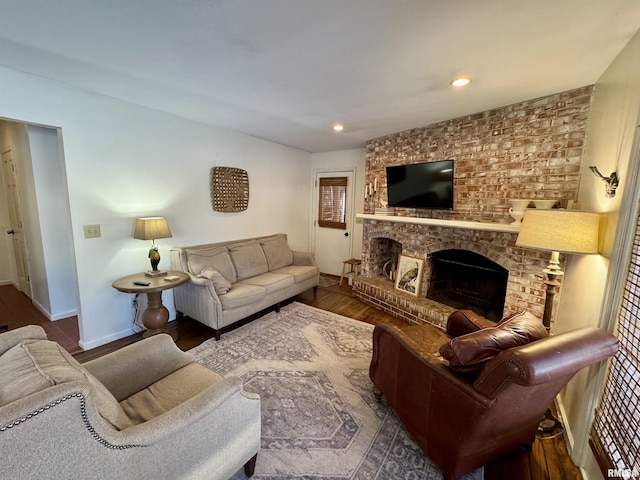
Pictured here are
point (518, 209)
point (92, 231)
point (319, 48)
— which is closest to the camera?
point (319, 48)

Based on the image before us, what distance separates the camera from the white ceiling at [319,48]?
138 centimetres

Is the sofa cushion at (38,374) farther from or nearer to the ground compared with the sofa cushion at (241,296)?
farther from the ground

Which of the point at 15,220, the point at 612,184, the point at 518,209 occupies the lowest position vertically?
the point at 15,220

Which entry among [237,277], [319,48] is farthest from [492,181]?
[237,277]

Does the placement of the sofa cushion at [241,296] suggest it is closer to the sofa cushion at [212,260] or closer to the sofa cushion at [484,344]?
the sofa cushion at [212,260]

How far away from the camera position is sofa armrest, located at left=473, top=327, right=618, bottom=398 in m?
1.07

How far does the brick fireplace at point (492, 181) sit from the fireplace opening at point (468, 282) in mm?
156

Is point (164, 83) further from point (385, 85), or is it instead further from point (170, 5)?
point (385, 85)

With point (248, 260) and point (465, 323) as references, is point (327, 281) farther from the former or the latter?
point (465, 323)

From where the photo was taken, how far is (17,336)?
4.19 feet

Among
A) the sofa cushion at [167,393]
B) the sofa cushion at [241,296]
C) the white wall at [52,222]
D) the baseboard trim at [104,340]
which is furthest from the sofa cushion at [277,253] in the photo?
the sofa cushion at [167,393]

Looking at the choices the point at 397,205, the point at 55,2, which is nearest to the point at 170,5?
the point at 55,2

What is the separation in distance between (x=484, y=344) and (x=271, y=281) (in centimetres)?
264

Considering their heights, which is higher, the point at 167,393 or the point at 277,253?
the point at 277,253
